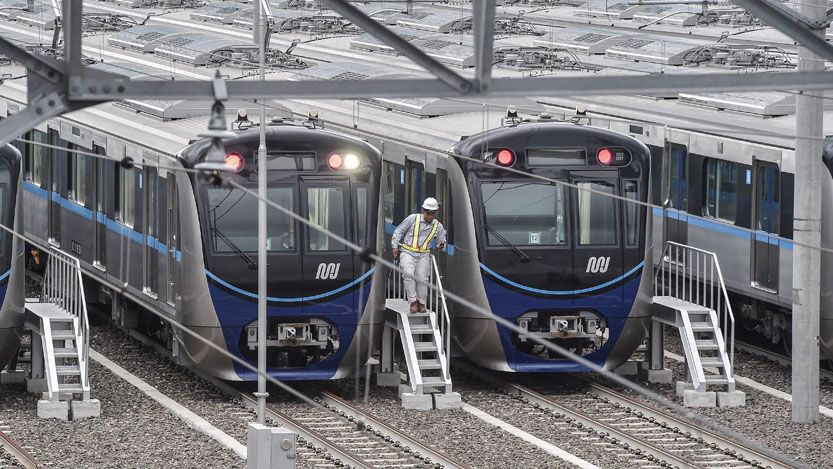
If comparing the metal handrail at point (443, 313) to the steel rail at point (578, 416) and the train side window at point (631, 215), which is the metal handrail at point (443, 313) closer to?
the steel rail at point (578, 416)

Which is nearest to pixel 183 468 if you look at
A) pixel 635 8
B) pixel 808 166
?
pixel 808 166

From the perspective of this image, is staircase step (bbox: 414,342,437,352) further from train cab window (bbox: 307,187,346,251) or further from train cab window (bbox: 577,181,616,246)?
train cab window (bbox: 577,181,616,246)

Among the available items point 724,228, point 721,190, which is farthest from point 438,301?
point 721,190

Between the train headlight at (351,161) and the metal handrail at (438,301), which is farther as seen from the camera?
the metal handrail at (438,301)

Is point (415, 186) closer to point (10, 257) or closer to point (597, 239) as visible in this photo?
point (597, 239)

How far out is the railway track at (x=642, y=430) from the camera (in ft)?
49.0

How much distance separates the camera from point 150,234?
1783 centimetres

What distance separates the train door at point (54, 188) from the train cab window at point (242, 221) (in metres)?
4.77

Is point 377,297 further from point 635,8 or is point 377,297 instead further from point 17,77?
point 635,8

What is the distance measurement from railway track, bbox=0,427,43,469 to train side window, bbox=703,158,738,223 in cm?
800

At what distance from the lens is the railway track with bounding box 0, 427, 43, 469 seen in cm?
1462

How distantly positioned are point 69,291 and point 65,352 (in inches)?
41.2

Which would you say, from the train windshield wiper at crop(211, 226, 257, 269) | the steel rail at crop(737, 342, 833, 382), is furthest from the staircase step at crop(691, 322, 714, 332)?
the train windshield wiper at crop(211, 226, 257, 269)

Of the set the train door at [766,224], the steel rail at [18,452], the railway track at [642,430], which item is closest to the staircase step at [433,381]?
the railway track at [642,430]
